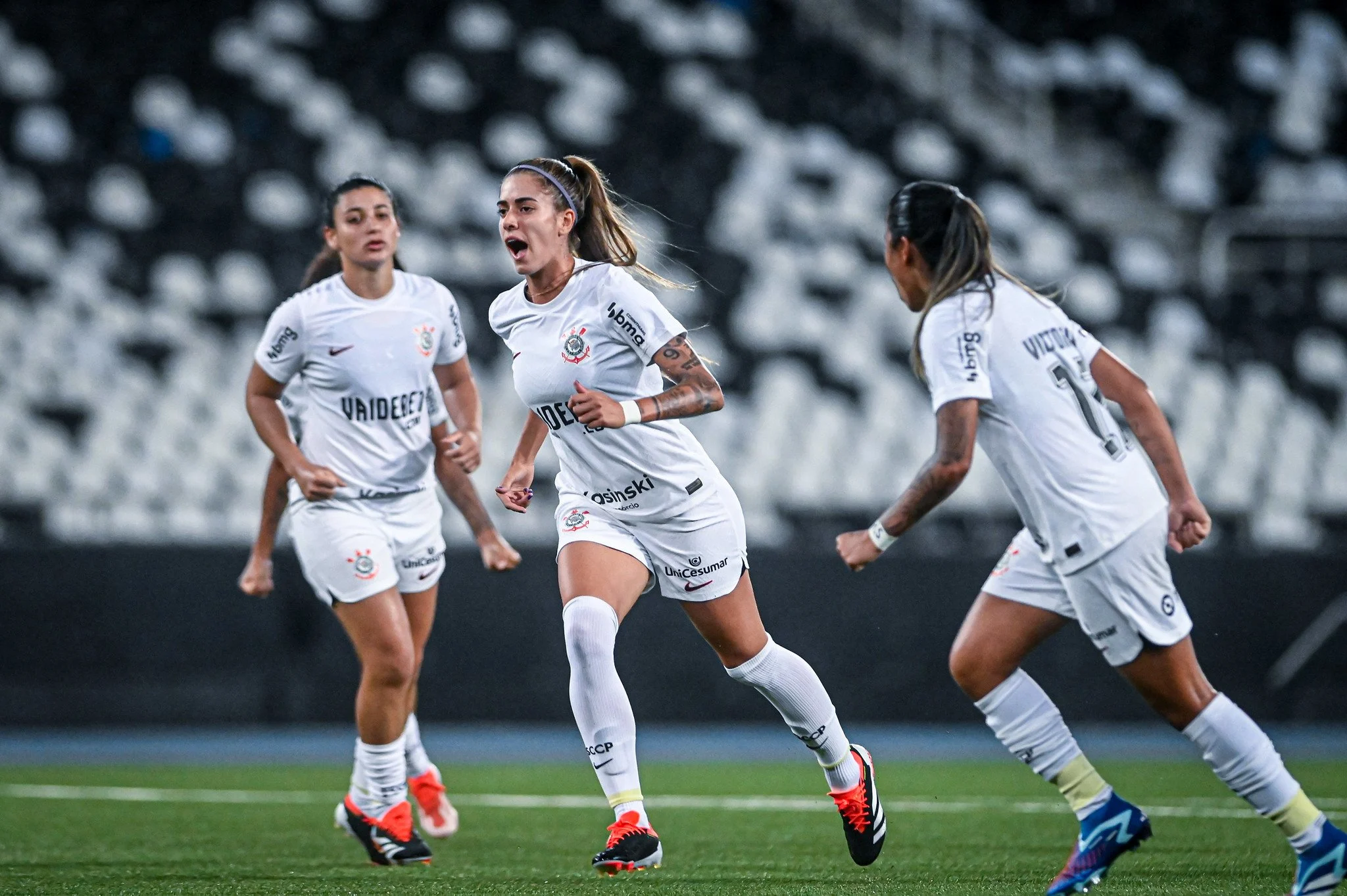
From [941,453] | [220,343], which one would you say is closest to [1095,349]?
[941,453]

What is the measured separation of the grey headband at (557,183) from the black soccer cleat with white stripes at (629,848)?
194 cm

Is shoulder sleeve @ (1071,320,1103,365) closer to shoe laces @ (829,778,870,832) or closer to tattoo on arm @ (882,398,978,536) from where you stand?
tattoo on arm @ (882,398,978,536)

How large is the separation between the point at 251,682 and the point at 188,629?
0.57m

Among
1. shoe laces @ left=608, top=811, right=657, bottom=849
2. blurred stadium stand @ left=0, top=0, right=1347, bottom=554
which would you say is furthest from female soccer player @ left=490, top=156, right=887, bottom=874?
blurred stadium stand @ left=0, top=0, right=1347, bottom=554

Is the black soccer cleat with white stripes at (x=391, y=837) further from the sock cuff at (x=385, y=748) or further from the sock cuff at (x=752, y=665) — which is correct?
the sock cuff at (x=752, y=665)

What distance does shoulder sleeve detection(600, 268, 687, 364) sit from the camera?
17.4ft

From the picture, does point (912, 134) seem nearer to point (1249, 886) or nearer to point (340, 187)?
point (340, 187)

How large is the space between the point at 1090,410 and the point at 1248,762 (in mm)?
1068

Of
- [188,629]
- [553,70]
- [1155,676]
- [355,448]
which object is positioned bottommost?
[188,629]

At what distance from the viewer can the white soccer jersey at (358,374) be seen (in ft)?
20.9

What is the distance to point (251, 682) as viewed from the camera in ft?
38.8

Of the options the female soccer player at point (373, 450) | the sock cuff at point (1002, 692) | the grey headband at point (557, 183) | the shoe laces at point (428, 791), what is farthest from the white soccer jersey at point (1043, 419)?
the shoe laces at point (428, 791)

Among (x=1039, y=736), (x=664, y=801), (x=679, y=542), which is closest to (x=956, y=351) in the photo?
(x=679, y=542)

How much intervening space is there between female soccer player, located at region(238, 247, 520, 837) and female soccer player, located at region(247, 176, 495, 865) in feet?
0.21
